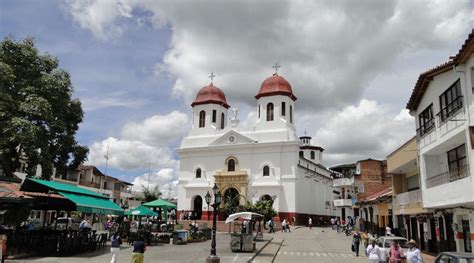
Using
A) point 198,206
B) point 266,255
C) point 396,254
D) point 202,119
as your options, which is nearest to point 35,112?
point 266,255

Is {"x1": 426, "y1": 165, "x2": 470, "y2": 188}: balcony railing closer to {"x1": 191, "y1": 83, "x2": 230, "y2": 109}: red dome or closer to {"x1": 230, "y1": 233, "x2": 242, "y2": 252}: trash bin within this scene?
{"x1": 230, "y1": 233, "x2": 242, "y2": 252}: trash bin

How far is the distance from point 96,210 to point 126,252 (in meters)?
2.82

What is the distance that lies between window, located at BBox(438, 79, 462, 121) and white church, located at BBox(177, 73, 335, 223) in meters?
27.9

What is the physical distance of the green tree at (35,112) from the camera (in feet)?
66.6

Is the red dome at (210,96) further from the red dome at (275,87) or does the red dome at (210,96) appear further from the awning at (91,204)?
the awning at (91,204)

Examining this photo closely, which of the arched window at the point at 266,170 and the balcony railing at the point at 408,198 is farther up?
the arched window at the point at 266,170

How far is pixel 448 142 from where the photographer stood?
18.4 metres

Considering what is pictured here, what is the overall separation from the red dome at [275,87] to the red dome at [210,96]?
18.3 ft

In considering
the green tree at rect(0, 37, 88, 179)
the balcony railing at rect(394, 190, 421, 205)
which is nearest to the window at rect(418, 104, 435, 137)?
the balcony railing at rect(394, 190, 421, 205)

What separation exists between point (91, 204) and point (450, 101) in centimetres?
1699

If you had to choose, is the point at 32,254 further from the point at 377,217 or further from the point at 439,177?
the point at 377,217

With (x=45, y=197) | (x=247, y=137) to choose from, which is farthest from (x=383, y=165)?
(x=45, y=197)

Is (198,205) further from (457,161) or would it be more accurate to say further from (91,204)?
(457,161)

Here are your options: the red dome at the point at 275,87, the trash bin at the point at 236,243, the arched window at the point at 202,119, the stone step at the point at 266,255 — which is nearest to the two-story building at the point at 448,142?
the stone step at the point at 266,255
